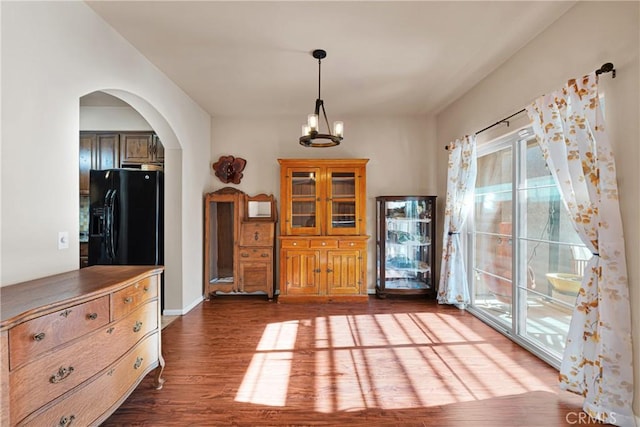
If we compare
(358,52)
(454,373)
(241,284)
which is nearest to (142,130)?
(241,284)

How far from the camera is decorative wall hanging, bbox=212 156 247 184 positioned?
4.61m

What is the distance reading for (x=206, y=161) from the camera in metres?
4.56

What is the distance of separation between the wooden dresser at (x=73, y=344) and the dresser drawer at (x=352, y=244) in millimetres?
2680

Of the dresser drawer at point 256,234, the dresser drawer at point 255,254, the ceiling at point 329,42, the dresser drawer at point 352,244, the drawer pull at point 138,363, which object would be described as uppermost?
the ceiling at point 329,42

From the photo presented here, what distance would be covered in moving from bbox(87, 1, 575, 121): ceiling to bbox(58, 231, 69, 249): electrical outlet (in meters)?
1.63

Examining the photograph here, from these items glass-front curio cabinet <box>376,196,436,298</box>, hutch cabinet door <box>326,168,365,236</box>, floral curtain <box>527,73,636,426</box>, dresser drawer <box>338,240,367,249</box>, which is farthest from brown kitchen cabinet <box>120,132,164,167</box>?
floral curtain <box>527,73,636,426</box>

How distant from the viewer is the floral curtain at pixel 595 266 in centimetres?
176

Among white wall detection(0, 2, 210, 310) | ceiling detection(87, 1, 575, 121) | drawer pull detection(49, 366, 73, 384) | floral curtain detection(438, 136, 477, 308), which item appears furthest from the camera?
floral curtain detection(438, 136, 477, 308)

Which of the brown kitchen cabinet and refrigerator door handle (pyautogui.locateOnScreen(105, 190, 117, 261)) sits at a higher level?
the brown kitchen cabinet

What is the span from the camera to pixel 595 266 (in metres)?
1.89

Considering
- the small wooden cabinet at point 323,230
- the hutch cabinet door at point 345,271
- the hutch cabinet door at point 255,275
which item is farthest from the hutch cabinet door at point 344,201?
the hutch cabinet door at point 255,275

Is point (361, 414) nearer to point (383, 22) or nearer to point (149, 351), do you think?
point (149, 351)

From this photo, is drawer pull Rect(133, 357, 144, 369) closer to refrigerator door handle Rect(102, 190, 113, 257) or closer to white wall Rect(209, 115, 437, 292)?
refrigerator door handle Rect(102, 190, 113, 257)

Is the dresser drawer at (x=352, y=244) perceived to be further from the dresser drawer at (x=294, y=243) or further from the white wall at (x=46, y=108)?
the white wall at (x=46, y=108)
